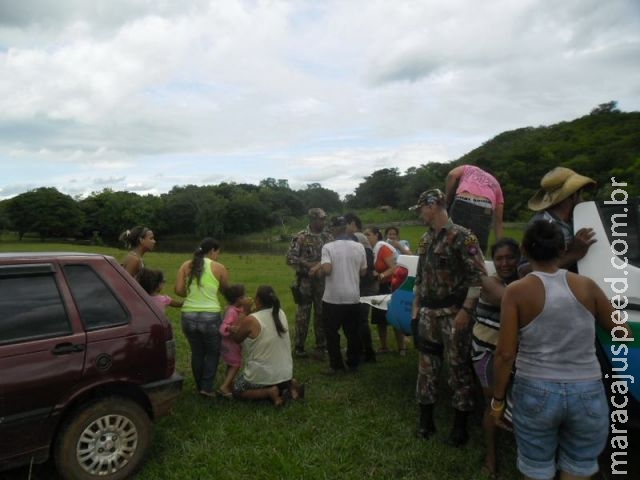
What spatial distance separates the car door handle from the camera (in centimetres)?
285

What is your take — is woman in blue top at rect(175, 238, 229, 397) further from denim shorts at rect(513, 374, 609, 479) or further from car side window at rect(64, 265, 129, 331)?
denim shorts at rect(513, 374, 609, 479)

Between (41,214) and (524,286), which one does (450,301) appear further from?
(41,214)

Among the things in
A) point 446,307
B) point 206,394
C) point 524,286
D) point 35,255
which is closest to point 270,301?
point 206,394

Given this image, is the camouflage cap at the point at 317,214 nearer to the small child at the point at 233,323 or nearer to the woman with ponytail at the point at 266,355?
the small child at the point at 233,323

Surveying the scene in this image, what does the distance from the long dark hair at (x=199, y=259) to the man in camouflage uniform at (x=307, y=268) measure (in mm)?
1446

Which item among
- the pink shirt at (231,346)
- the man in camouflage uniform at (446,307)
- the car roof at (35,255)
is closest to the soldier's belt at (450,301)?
the man in camouflage uniform at (446,307)

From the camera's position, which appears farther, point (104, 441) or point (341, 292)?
point (341, 292)

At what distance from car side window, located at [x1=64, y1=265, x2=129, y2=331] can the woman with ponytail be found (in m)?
1.53

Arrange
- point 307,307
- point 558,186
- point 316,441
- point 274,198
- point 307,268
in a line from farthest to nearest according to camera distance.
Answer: point 274,198 → point 307,307 → point 307,268 → point 316,441 → point 558,186

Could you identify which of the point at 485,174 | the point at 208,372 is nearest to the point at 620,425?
the point at 485,174

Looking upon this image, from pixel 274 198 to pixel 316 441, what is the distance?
92057 millimetres

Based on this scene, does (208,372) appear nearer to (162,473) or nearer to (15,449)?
(162,473)

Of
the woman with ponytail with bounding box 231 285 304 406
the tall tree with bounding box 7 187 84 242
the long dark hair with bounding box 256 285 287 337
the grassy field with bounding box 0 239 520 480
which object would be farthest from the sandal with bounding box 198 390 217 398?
the tall tree with bounding box 7 187 84 242

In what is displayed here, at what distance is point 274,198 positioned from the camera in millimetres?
94875
